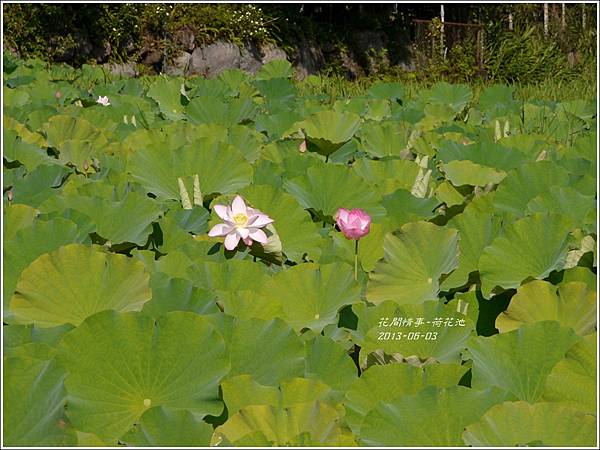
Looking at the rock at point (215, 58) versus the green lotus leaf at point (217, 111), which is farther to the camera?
the rock at point (215, 58)

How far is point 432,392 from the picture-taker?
73 centimetres

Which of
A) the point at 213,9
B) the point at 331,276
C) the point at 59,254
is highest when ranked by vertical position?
the point at 59,254

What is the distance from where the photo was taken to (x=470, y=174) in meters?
1.63

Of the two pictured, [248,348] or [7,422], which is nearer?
[7,422]

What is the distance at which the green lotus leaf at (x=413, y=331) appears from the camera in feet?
3.08

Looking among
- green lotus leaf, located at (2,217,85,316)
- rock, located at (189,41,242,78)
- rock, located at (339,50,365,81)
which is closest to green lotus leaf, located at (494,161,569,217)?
green lotus leaf, located at (2,217,85,316)

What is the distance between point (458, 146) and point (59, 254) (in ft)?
3.81

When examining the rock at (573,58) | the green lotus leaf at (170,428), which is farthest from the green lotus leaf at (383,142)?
the rock at (573,58)

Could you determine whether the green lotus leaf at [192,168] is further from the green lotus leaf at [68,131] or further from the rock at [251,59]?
the rock at [251,59]

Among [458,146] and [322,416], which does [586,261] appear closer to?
[322,416]

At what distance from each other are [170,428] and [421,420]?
235mm

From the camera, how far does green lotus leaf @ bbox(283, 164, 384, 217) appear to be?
4.76 ft

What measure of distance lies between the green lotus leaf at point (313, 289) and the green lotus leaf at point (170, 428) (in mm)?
331

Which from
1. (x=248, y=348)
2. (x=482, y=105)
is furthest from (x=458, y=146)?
(x=482, y=105)
